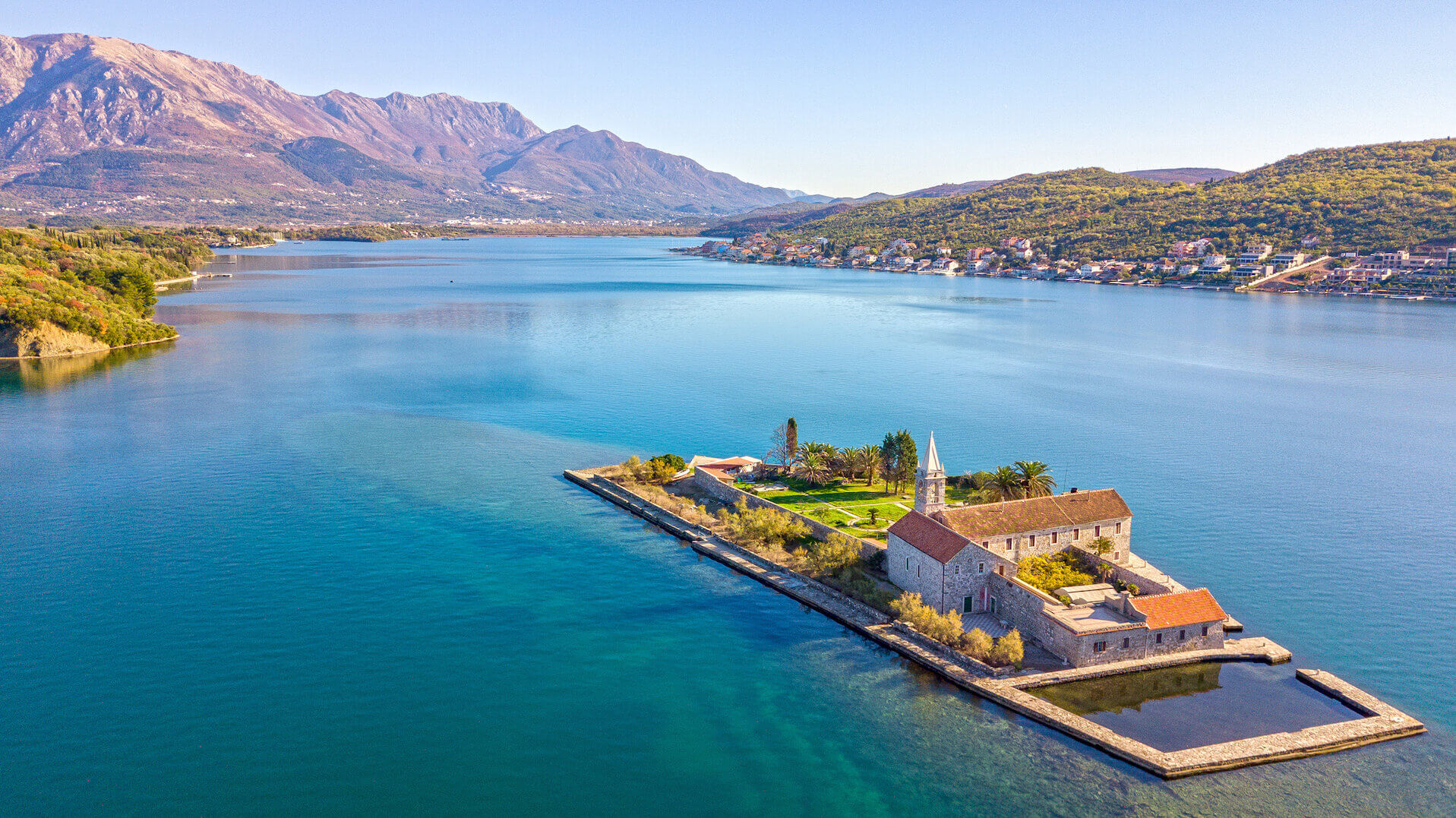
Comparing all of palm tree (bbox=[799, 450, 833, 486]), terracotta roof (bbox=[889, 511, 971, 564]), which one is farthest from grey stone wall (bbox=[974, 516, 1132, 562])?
palm tree (bbox=[799, 450, 833, 486])

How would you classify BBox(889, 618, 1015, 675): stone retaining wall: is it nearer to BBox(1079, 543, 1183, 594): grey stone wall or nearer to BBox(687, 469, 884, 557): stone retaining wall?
BBox(687, 469, 884, 557): stone retaining wall

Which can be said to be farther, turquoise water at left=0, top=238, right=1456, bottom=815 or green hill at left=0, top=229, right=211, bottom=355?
green hill at left=0, top=229, right=211, bottom=355

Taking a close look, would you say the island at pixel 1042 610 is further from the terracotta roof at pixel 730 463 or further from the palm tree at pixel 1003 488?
the terracotta roof at pixel 730 463

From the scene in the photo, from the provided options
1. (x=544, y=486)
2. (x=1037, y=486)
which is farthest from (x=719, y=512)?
(x=1037, y=486)

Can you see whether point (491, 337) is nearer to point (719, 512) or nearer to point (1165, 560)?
point (719, 512)

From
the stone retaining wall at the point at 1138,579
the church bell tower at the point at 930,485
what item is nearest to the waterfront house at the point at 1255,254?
the stone retaining wall at the point at 1138,579

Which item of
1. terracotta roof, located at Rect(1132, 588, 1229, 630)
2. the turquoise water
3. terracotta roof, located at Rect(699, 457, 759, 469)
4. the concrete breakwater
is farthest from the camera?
terracotta roof, located at Rect(699, 457, 759, 469)

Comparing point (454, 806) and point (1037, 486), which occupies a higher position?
point (1037, 486)
